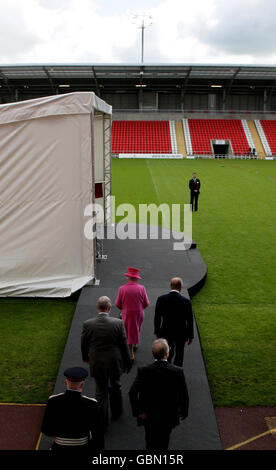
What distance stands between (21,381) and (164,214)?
1155 cm

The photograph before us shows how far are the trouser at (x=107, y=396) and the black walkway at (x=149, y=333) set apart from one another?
125 mm

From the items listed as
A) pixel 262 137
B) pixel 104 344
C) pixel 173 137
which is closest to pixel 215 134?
pixel 173 137

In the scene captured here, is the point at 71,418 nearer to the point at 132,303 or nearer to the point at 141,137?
the point at 132,303

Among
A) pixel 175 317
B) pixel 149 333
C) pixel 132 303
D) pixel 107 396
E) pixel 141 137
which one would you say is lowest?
pixel 107 396

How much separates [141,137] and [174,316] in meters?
43.7

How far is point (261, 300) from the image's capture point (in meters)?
8.84

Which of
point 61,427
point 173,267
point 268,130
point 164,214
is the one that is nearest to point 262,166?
point 268,130

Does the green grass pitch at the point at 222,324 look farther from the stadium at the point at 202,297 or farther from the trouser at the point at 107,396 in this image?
the trouser at the point at 107,396

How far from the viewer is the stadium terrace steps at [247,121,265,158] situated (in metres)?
Result: 44.9

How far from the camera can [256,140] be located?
1852 inches

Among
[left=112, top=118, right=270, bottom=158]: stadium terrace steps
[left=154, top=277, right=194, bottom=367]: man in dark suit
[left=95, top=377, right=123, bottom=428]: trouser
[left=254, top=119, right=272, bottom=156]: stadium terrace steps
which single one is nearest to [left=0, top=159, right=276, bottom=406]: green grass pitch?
[left=154, top=277, right=194, bottom=367]: man in dark suit

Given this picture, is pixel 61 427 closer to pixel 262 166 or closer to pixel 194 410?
pixel 194 410

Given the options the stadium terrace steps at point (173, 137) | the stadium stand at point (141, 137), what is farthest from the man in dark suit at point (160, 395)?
the stadium terrace steps at point (173, 137)

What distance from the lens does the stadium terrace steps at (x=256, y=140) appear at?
1767 inches
